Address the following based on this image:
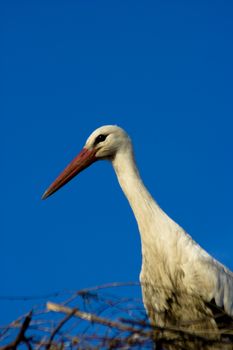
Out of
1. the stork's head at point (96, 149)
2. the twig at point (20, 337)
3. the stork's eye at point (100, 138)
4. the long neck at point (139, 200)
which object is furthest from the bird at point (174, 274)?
the twig at point (20, 337)

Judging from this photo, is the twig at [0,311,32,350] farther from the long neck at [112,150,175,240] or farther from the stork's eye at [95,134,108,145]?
the stork's eye at [95,134,108,145]

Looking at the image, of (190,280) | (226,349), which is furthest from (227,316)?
(226,349)

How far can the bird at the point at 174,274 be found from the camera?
5.83 meters

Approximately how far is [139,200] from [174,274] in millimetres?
732

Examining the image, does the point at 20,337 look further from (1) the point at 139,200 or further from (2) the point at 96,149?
(2) the point at 96,149

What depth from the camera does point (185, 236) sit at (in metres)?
6.00

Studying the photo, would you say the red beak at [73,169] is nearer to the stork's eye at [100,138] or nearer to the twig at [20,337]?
the stork's eye at [100,138]

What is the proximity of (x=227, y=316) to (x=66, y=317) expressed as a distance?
82.5 inches

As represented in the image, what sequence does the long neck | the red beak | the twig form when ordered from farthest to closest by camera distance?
the red beak → the long neck → the twig

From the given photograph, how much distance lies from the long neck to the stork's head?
91mm

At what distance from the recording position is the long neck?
6.14 meters

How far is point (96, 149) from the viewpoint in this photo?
6852mm

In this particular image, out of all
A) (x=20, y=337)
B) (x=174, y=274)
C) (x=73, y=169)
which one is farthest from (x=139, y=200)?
(x=20, y=337)

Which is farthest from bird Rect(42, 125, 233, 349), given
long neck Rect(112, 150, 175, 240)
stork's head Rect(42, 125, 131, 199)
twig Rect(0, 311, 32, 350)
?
twig Rect(0, 311, 32, 350)
